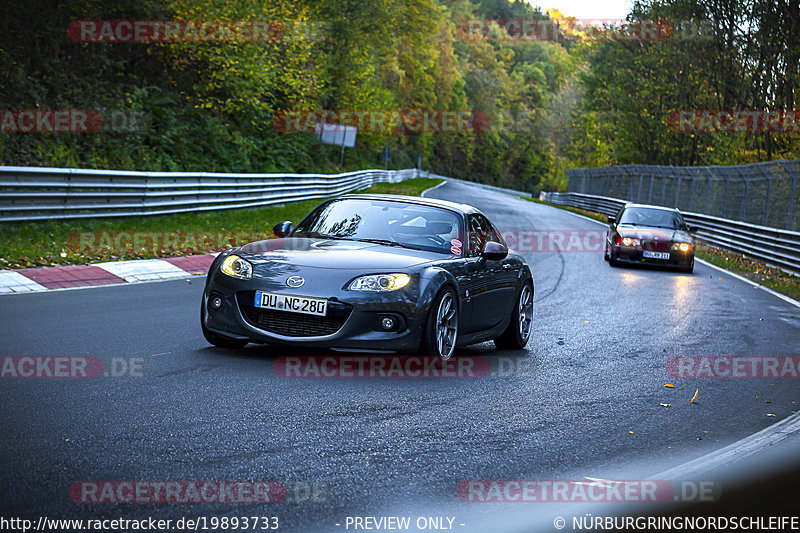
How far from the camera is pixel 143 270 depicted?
1424 centimetres

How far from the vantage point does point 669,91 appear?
44125mm

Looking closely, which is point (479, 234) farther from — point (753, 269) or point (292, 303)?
point (753, 269)

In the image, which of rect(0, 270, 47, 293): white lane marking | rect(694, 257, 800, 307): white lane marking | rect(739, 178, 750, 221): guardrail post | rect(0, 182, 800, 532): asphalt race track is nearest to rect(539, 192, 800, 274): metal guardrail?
rect(739, 178, 750, 221): guardrail post

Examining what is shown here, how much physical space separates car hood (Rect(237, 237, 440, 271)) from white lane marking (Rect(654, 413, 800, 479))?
2.88m

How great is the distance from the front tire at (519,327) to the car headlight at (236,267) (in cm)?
292

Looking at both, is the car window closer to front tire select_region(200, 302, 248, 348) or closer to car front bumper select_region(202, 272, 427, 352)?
car front bumper select_region(202, 272, 427, 352)

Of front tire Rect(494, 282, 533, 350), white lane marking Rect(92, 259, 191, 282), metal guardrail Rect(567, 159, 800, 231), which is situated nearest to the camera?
front tire Rect(494, 282, 533, 350)

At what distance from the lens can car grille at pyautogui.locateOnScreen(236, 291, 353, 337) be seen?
7184 mm

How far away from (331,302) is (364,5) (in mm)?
46747

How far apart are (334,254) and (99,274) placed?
21.8 ft

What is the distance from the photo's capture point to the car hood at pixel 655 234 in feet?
68.7

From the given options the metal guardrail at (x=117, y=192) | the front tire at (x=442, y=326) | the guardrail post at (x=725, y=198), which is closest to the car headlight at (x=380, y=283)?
the front tire at (x=442, y=326)

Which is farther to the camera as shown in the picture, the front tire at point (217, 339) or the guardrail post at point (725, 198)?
the guardrail post at point (725, 198)

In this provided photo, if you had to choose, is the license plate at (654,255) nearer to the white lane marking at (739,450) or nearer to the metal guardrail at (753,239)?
the metal guardrail at (753,239)
